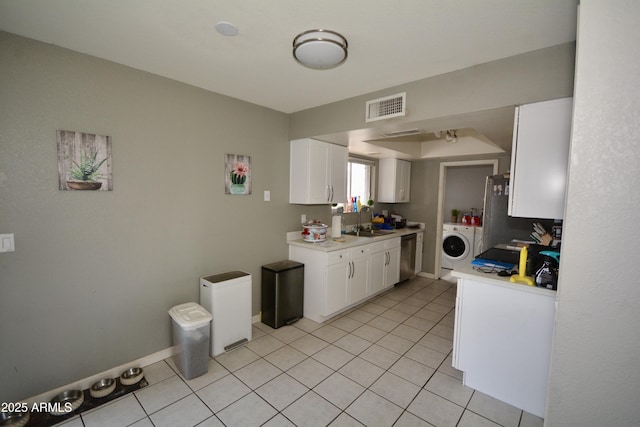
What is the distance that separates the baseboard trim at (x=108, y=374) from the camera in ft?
6.25

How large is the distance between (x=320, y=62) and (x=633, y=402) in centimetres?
216

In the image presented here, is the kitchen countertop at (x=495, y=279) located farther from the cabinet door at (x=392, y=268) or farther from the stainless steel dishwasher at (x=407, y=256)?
the stainless steel dishwasher at (x=407, y=256)

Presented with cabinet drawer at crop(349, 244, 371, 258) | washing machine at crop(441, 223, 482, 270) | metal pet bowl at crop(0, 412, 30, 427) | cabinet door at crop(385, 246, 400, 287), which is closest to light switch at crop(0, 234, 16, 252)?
metal pet bowl at crop(0, 412, 30, 427)

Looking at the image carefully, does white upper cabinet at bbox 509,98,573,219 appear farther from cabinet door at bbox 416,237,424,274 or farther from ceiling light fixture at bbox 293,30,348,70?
cabinet door at bbox 416,237,424,274

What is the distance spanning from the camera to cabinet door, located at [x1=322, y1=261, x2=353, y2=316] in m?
3.16

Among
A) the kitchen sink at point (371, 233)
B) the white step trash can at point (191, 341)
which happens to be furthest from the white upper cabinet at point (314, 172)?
the white step trash can at point (191, 341)

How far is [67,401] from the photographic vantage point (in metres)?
1.89

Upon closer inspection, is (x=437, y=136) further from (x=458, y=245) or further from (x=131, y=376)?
(x=131, y=376)

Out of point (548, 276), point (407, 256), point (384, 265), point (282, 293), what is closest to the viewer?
point (548, 276)

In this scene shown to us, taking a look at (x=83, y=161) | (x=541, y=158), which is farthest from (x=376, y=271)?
(x=83, y=161)

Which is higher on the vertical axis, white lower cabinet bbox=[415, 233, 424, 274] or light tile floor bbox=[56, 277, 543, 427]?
white lower cabinet bbox=[415, 233, 424, 274]

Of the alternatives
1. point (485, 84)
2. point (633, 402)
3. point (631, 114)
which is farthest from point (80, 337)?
point (485, 84)

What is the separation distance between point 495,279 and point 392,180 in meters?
2.98

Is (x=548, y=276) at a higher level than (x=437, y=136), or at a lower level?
lower
